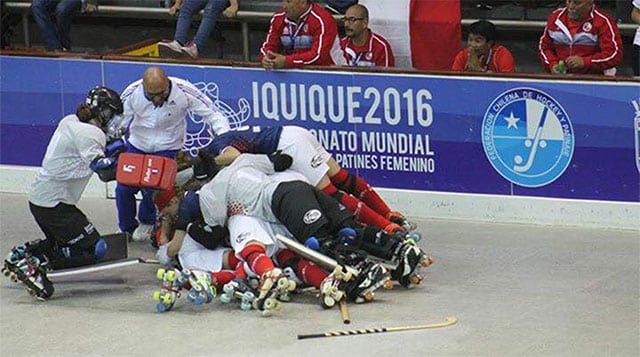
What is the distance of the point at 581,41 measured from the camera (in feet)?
45.6

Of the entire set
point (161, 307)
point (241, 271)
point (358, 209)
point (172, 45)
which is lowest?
point (161, 307)

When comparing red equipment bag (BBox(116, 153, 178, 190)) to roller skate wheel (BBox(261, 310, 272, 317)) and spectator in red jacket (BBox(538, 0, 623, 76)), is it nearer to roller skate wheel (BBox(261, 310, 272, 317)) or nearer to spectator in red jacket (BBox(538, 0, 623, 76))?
roller skate wheel (BBox(261, 310, 272, 317))

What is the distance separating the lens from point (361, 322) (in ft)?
36.7

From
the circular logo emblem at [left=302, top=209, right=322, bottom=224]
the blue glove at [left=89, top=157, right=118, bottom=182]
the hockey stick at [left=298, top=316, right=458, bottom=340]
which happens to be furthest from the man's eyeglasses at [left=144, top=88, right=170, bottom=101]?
the hockey stick at [left=298, top=316, right=458, bottom=340]

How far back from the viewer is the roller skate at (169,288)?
11641mm

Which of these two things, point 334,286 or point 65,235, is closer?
point 334,286

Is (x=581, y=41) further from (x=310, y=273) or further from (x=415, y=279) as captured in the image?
(x=310, y=273)

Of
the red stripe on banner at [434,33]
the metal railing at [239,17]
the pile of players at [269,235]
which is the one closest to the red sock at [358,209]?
the pile of players at [269,235]

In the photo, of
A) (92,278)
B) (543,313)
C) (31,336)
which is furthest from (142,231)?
(543,313)

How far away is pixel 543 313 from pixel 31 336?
3.71 metres

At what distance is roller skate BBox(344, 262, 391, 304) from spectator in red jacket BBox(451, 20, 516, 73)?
307cm

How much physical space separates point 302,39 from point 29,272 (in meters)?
3.96

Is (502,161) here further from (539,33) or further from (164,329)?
(164,329)

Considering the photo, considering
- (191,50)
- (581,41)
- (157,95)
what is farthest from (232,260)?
(191,50)
